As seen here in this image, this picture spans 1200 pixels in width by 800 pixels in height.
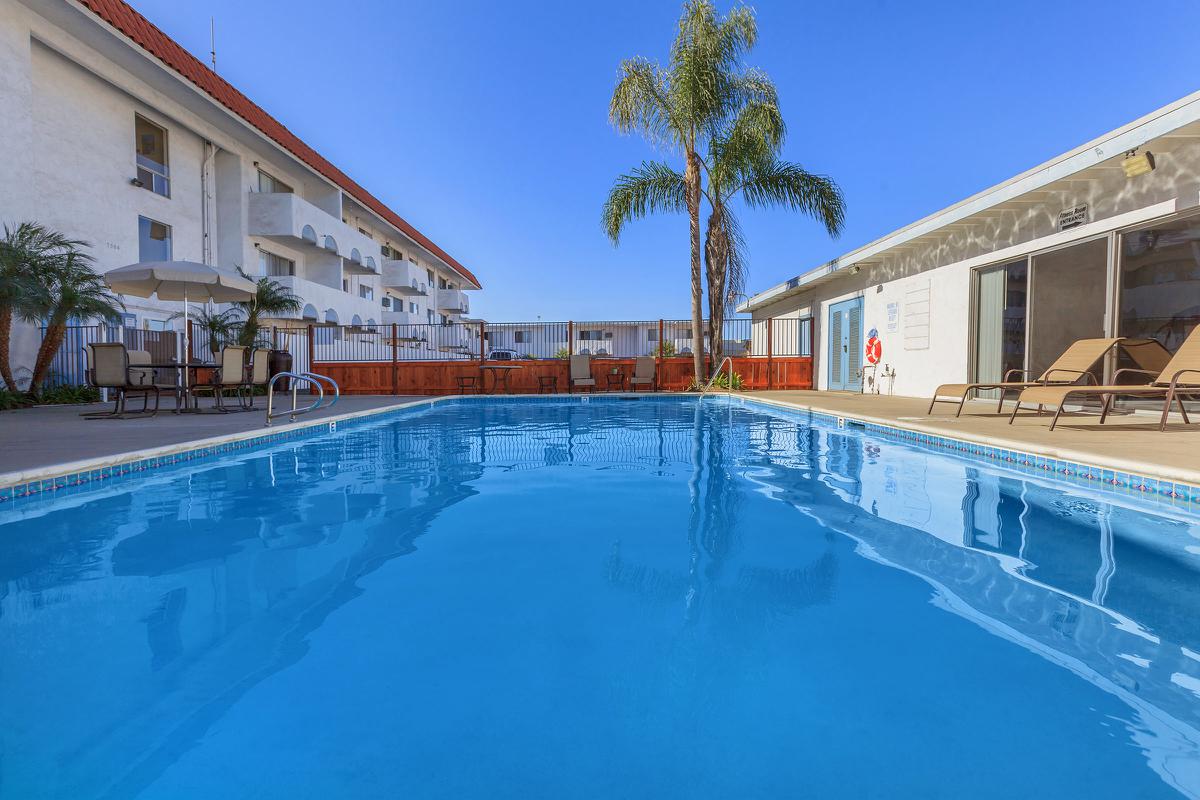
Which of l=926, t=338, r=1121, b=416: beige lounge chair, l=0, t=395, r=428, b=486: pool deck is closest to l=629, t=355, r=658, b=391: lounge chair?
l=0, t=395, r=428, b=486: pool deck

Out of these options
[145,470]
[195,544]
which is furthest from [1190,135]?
[145,470]

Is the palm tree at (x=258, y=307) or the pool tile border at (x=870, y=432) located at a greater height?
the palm tree at (x=258, y=307)

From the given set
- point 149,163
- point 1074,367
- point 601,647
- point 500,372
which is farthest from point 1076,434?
point 149,163

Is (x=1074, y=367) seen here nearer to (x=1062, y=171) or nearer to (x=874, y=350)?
(x=1062, y=171)

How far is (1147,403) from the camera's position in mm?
7723

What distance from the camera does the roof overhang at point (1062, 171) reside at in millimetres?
5772

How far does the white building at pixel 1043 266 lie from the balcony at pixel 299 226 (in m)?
13.5

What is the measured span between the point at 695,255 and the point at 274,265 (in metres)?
12.1

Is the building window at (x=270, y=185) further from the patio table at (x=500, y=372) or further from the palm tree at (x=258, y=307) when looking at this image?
the patio table at (x=500, y=372)

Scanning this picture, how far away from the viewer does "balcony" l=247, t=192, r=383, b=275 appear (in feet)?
54.9

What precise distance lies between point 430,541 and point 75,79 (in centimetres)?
1397

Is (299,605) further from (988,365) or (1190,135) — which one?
(988,365)

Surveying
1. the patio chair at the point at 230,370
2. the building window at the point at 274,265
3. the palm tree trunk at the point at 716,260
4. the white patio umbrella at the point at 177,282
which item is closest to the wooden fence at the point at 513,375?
the palm tree trunk at the point at 716,260

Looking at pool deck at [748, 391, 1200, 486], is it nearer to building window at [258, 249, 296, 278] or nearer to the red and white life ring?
the red and white life ring
